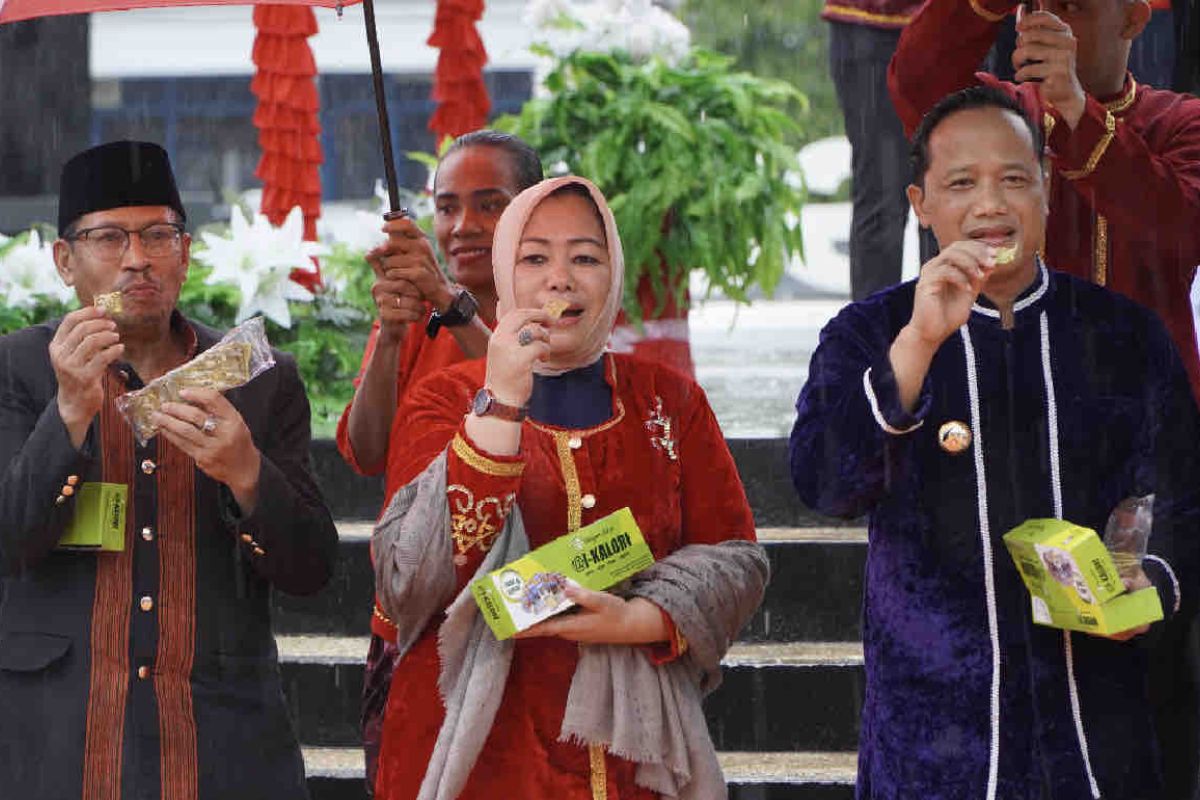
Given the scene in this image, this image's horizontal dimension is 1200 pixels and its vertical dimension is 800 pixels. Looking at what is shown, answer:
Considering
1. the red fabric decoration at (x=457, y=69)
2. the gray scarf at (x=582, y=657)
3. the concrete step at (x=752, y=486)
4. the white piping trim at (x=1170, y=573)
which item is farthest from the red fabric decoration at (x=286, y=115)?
the white piping trim at (x=1170, y=573)

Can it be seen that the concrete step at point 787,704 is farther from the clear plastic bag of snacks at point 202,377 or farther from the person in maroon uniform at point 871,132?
the clear plastic bag of snacks at point 202,377

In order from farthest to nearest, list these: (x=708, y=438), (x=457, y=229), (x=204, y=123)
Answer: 1. (x=204, y=123)
2. (x=457, y=229)
3. (x=708, y=438)

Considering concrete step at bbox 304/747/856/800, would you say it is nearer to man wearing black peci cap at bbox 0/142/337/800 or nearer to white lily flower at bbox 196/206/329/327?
man wearing black peci cap at bbox 0/142/337/800

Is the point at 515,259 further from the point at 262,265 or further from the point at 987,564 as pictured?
the point at 262,265

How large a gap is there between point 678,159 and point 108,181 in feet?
10.8

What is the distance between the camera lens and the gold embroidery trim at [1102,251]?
13.0ft

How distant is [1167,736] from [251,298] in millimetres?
4055

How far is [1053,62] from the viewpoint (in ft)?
12.0

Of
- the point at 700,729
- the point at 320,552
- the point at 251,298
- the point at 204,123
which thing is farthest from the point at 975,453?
the point at 204,123

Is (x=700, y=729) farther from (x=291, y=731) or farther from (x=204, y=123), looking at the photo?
(x=204, y=123)

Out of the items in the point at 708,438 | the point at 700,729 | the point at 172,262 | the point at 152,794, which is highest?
the point at 172,262

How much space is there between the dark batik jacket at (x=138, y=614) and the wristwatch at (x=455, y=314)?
45 centimetres

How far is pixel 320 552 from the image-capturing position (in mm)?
3828

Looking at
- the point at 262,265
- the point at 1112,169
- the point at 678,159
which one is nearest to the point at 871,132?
the point at 678,159
